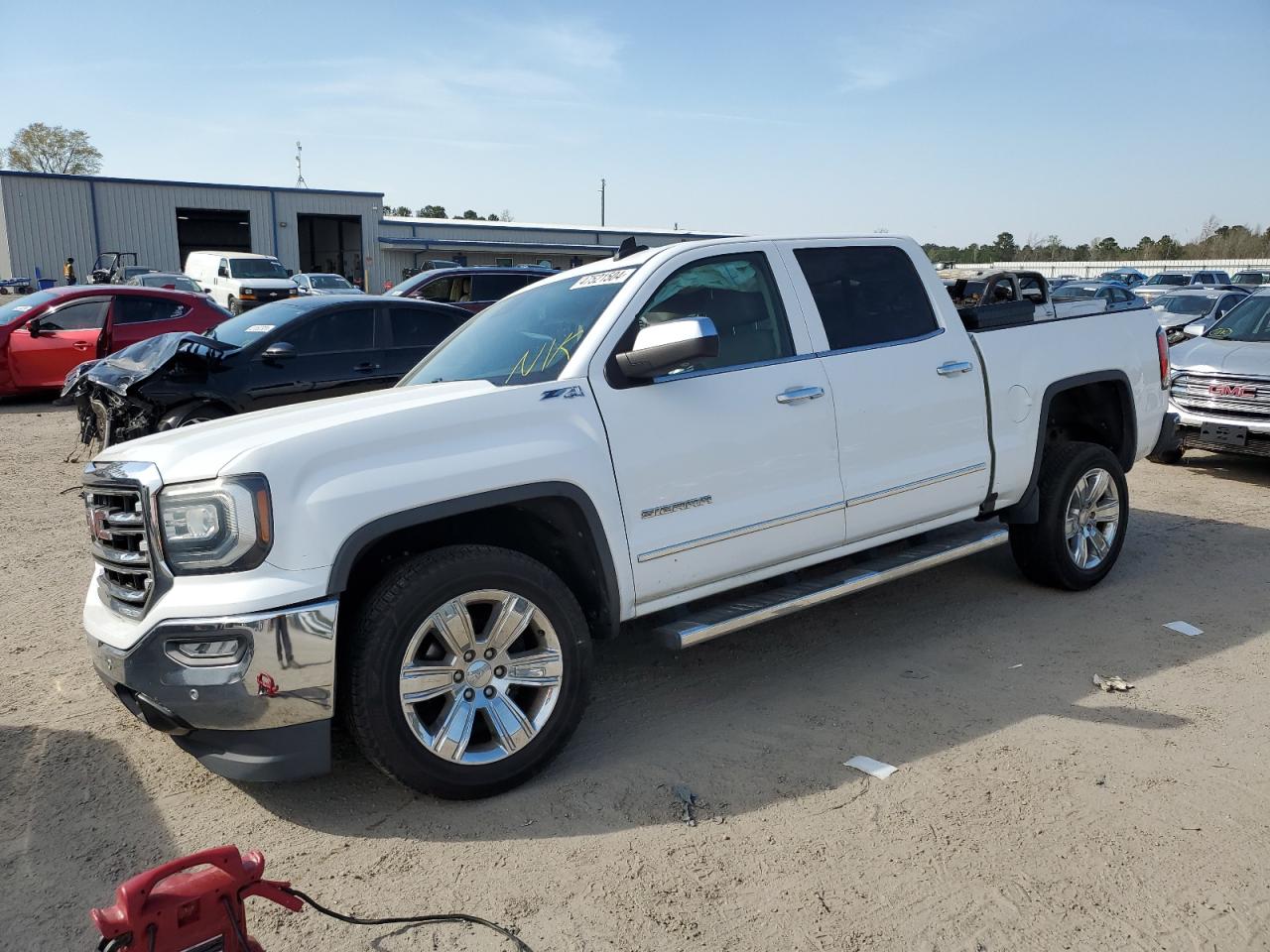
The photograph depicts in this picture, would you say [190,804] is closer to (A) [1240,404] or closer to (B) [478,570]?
(B) [478,570]

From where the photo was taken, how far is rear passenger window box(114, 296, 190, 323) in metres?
13.5

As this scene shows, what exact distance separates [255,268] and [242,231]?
75.1 feet

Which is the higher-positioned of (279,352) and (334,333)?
(334,333)

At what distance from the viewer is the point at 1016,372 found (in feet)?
16.7

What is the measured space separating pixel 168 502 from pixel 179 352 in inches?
239

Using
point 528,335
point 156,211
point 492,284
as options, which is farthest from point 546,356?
point 156,211

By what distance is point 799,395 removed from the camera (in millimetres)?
4188

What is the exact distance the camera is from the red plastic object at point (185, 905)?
218 cm

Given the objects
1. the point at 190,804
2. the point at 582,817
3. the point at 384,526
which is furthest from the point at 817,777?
the point at 190,804

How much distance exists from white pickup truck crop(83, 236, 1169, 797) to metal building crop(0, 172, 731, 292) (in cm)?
3201

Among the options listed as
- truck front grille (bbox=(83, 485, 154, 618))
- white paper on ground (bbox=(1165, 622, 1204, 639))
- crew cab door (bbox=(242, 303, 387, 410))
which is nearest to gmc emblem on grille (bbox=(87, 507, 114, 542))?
truck front grille (bbox=(83, 485, 154, 618))

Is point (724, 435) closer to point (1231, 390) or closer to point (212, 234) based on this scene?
point (1231, 390)

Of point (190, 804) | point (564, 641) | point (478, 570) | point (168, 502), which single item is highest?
point (168, 502)

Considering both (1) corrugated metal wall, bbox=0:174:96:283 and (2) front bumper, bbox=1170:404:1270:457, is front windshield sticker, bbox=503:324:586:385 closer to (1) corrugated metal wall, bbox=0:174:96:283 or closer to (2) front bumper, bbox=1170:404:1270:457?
(2) front bumper, bbox=1170:404:1270:457
